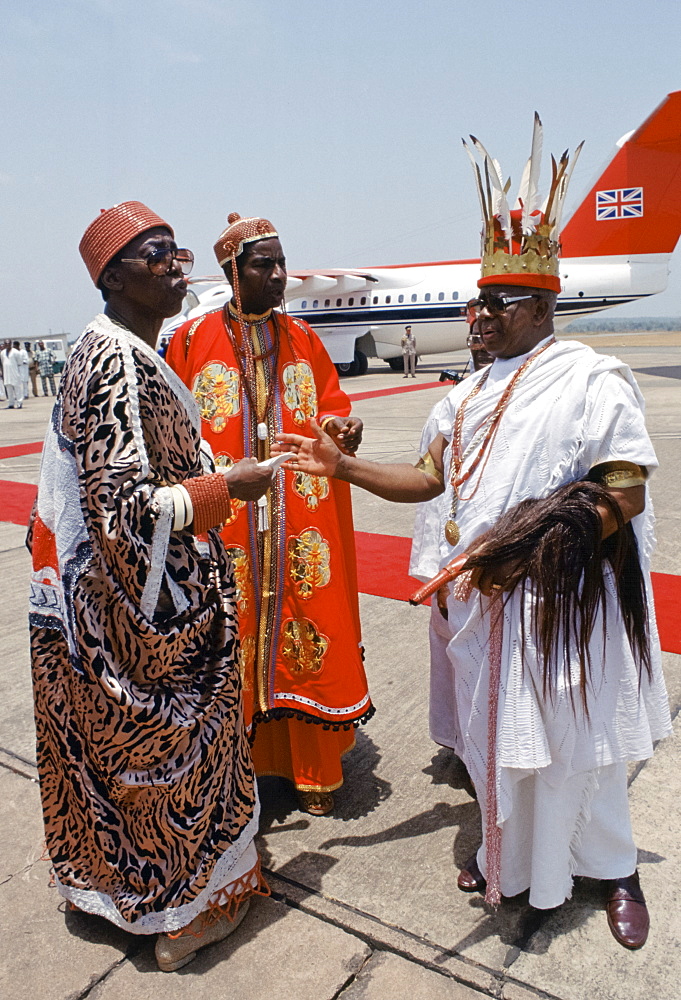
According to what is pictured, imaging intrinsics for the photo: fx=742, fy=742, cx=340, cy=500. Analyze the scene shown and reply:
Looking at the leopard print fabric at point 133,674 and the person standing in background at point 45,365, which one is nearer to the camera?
the leopard print fabric at point 133,674

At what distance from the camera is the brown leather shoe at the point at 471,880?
2143mm

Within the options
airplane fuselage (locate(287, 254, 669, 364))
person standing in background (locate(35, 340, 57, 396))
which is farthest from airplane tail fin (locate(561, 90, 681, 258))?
person standing in background (locate(35, 340, 57, 396))

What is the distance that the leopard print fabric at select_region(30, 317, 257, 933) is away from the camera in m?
1.67

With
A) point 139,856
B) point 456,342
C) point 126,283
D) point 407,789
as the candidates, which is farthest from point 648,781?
point 456,342

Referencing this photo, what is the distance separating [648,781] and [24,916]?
2069 mm

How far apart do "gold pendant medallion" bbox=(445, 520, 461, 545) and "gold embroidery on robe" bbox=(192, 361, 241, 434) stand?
89 centimetres

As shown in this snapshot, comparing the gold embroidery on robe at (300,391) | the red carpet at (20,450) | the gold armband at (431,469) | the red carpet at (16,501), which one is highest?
the gold embroidery on robe at (300,391)

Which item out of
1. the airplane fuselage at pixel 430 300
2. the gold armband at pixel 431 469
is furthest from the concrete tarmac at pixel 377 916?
the airplane fuselage at pixel 430 300

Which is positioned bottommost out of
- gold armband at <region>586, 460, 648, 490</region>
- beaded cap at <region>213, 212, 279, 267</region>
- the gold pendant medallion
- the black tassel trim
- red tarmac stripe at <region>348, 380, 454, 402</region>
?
red tarmac stripe at <region>348, 380, 454, 402</region>

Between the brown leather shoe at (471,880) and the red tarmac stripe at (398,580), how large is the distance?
1918 millimetres

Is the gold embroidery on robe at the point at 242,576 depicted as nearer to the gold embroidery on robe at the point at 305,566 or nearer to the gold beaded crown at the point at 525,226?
the gold embroidery on robe at the point at 305,566

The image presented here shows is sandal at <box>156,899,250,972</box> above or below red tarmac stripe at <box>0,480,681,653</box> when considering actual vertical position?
above

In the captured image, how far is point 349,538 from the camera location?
2.74 m

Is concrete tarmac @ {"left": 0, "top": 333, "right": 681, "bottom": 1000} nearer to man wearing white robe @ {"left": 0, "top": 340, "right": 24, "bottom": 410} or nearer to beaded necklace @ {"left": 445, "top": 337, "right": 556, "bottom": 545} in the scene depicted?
beaded necklace @ {"left": 445, "top": 337, "right": 556, "bottom": 545}
